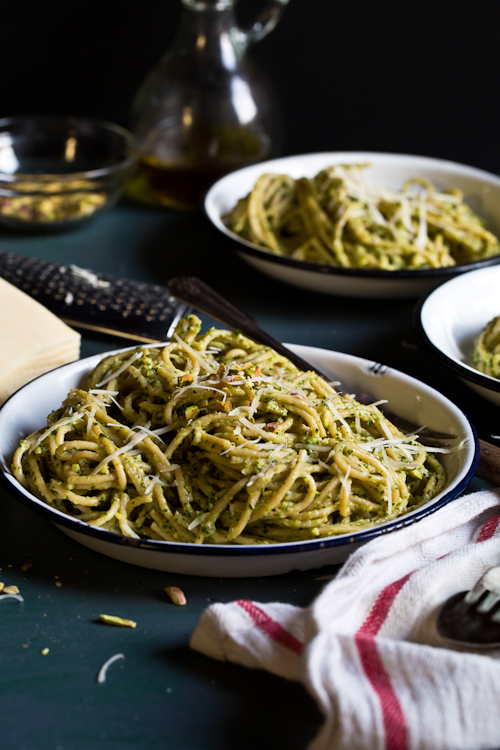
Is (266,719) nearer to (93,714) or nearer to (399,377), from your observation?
(93,714)

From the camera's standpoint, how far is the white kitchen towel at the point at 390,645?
777mm

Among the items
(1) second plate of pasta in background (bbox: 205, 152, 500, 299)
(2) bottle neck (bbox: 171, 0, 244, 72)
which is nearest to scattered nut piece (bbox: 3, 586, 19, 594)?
(1) second plate of pasta in background (bbox: 205, 152, 500, 299)

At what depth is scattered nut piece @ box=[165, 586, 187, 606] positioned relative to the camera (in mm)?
1031

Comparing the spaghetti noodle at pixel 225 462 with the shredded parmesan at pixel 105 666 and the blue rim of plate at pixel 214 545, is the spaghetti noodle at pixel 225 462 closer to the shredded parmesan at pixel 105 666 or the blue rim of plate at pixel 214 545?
the blue rim of plate at pixel 214 545

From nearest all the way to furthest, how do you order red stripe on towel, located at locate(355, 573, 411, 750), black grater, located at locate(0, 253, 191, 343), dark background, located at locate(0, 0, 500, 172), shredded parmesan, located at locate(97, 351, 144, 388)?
1. red stripe on towel, located at locate(355, 573, 411, 750)
2. shredded parmesan, located at locate(97, 351, 144, 388)
3. black grater, located at locate(0, 253, 191, 343)
4. dark background, located at locate(0, 0, 500, 172)

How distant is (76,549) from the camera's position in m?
1.13

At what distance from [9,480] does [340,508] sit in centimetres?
47

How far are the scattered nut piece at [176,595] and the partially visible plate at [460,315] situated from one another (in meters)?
0.68

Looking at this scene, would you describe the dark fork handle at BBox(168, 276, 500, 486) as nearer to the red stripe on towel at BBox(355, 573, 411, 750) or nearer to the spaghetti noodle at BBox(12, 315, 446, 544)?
the spaghetti noodle at BBox(12, 315, 446, 544)

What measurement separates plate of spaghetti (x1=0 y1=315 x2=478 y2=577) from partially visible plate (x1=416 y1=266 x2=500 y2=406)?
254 mm

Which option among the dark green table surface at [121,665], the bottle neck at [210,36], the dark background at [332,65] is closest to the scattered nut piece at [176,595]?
the dark green table surface at [121,665]

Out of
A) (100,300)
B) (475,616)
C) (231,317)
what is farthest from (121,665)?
(100,300)

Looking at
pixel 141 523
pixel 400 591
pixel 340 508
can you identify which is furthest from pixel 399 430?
pixel 141 523

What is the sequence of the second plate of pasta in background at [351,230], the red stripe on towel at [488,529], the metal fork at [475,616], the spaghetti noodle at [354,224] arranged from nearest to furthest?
1. the metal fork at [475,616]
2. the red stripe on towel at [488,529]
3. the second plate of pasta in background at [351,230]
4. the spaghetti noodle at [354,224]
